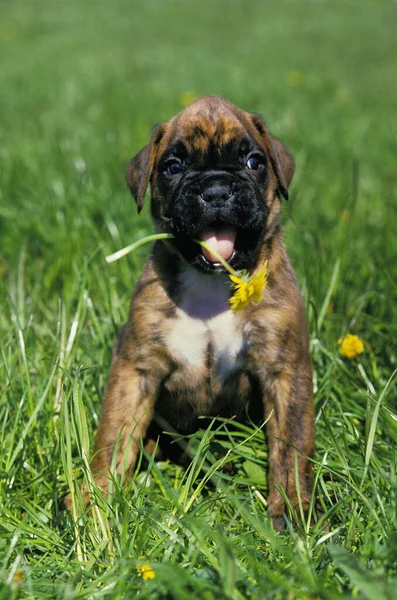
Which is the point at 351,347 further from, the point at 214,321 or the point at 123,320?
the point at 123,320

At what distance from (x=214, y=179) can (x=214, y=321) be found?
670 mm

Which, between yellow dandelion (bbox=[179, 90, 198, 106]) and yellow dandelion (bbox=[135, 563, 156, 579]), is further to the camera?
yellow dandelion (bbox=[179, 90, 198, 106])

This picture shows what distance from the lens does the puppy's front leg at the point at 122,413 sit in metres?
3.51

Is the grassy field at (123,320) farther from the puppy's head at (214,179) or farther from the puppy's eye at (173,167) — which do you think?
the puppy's eye at (173,167)

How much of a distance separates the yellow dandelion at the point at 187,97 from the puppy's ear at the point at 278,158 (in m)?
5.57

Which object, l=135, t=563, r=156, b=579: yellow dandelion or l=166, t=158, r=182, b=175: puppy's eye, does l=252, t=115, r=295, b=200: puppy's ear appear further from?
l=135, t=563, r=156, b=579: yellow dandelion

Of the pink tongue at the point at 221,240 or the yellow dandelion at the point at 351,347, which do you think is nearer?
the pink tongue at the point at 221,240

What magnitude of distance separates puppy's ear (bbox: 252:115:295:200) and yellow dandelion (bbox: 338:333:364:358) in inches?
35.9

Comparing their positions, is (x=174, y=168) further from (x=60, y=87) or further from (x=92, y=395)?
(x=60, y=87)

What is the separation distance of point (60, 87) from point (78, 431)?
9.30 meters

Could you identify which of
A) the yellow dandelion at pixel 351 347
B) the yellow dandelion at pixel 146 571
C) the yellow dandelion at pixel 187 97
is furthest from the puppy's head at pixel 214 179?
the yellow dandelion at pixel 187 97

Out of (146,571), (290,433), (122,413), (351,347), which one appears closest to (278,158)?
(351,347)

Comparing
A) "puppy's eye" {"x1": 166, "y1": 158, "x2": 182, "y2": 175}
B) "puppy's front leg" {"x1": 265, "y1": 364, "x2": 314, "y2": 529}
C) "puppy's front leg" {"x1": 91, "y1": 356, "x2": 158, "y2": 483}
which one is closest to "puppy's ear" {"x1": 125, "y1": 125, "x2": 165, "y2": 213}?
"puppy's eye" {"x1": 166, "y1": 158, "x2": 182, "y2": 175}

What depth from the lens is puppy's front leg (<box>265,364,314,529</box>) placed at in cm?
333
